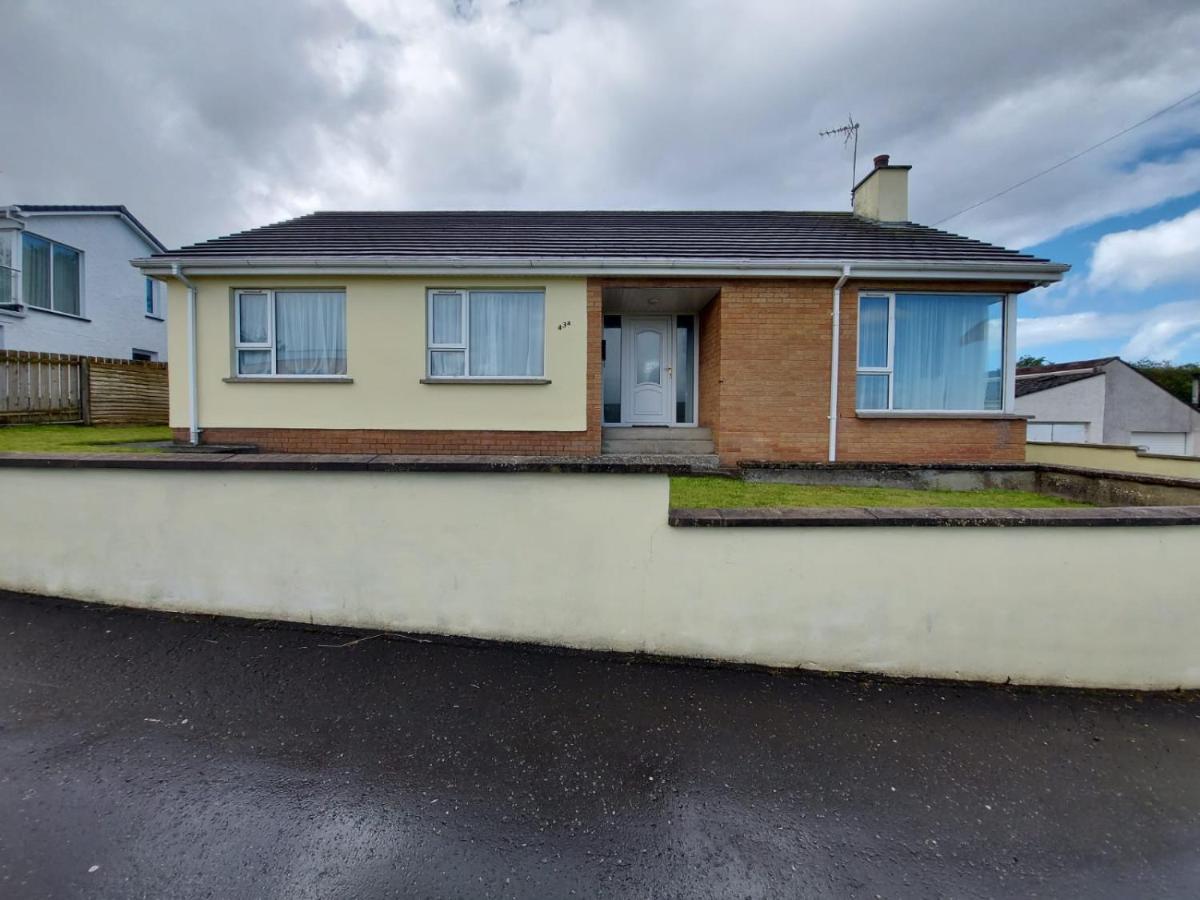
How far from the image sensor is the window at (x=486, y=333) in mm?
8594

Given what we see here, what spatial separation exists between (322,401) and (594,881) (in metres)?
8.33

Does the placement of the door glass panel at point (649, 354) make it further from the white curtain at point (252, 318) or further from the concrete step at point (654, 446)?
the white curtain at point (252, 318)

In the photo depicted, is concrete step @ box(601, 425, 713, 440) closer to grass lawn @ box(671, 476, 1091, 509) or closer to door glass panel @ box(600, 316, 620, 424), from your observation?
door glass panel @ box(600, 316, 620, 424)

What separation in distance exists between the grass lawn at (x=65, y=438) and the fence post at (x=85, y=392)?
447 millimetres

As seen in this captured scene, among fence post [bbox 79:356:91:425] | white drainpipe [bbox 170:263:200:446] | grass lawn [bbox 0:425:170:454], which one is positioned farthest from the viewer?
fence post [bbox 79:356:91:425]

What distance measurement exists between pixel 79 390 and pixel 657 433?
491 inches

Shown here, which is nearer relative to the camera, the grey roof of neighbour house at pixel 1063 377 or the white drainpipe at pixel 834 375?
the white drainpipe at pixel 834 375

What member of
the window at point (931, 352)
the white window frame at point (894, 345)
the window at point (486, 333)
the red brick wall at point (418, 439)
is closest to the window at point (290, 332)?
the red brick wall at point (418, 439)

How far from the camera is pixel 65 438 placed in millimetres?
8484

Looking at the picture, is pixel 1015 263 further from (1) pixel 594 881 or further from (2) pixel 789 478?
(1) pixel 594 881

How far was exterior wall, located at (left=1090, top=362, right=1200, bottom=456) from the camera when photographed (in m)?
23.3

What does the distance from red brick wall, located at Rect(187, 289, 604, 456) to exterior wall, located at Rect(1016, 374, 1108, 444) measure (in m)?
23.3

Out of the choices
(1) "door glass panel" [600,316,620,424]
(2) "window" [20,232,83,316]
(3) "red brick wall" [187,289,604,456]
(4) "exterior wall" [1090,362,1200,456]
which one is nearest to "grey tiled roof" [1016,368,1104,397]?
(4) "exterior wall" [1090,362,1200,456]

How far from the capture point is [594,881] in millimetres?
1932
